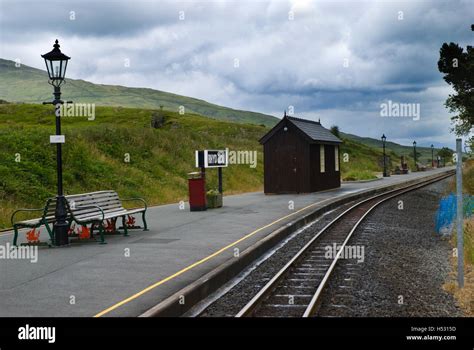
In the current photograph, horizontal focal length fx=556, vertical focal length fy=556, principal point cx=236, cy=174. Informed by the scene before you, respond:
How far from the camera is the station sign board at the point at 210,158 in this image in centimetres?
2083

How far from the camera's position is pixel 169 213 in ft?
62.3

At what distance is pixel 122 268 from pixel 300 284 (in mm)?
3043

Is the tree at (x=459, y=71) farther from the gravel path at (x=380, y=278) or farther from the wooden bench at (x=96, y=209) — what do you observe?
the wooden bench at (x=96, y=209)

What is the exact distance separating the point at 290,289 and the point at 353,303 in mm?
1272

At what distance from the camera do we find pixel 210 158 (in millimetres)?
21484

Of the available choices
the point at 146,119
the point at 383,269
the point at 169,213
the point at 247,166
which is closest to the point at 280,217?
the point at 169,213

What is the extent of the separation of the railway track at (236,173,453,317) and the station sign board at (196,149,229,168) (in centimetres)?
693

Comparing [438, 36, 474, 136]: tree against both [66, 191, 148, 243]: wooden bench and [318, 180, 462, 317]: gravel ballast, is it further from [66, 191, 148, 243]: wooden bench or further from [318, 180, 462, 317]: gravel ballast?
[66, 191, 148, 243]: wooden bench

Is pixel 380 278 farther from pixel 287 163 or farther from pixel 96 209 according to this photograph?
pixel 287 163

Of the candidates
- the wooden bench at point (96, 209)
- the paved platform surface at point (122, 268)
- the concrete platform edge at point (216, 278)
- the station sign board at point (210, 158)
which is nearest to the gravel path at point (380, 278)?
the concrete platform edge at point (216, 278)

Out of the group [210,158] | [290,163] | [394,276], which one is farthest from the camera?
[290,163]

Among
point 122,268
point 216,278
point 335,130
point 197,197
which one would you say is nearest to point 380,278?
point 216,278
